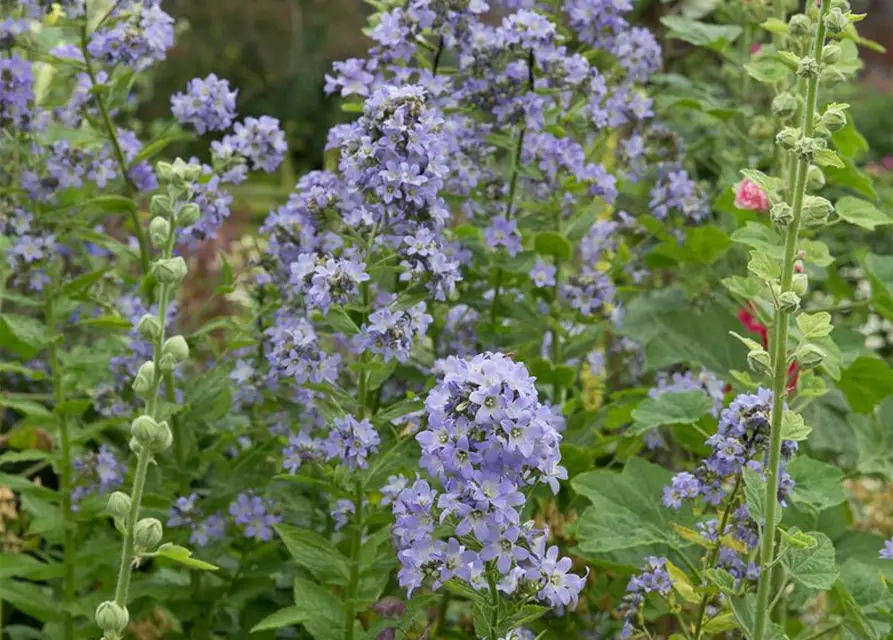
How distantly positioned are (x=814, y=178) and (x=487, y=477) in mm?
721

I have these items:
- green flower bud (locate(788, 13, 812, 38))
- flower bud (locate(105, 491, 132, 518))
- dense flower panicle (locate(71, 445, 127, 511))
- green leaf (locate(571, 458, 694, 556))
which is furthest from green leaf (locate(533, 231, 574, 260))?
flower bud (locate(105, 491, 132, 518))

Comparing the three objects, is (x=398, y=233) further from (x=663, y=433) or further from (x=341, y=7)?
(x=341, y=7)

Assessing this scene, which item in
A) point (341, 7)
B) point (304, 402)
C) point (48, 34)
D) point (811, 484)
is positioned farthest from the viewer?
point (341, 7)

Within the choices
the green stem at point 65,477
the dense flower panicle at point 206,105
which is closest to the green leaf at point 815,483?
the dense flower panicle at point 206,105

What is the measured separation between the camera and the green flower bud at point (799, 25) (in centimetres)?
246

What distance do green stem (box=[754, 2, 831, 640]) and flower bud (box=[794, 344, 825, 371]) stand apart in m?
0.03

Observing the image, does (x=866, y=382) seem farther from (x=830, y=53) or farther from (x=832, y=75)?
(x=830, y=53)

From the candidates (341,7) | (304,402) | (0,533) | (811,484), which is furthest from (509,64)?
(341,7)

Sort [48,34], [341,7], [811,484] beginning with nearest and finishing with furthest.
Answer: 1. [811,484]
2. [48,34]
3. [341,7]

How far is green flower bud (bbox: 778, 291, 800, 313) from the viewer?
1775 millimetres

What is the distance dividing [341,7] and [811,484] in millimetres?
11963

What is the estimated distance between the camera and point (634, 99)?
2.91m

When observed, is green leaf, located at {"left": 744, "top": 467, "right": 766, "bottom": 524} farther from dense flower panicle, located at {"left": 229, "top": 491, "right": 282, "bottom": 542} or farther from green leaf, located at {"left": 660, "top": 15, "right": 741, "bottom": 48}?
green leaf, located at {"left": 660, "top": 15, "right": 741, "bottom": 48}

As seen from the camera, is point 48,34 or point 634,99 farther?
point 48,34
